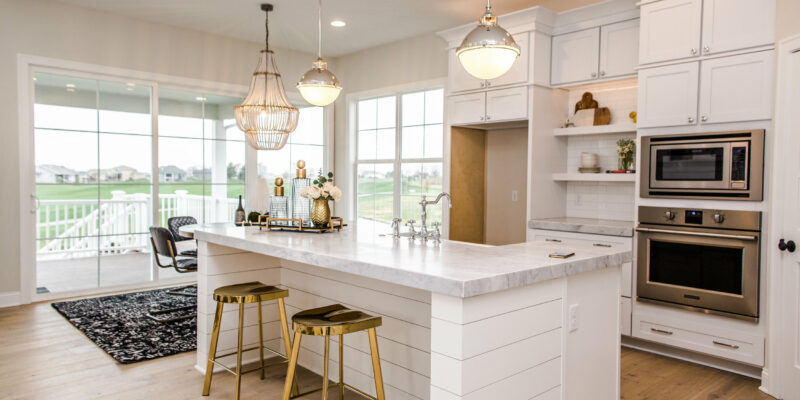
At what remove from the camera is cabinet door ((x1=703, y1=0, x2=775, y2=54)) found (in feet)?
10.4

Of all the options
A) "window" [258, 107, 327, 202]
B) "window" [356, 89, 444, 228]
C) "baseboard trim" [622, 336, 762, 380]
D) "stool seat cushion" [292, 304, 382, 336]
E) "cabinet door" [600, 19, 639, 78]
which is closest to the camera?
"stool seat cushion" [292, 304, 382, 336]

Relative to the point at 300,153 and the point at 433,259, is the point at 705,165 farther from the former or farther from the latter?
the point at 300,153

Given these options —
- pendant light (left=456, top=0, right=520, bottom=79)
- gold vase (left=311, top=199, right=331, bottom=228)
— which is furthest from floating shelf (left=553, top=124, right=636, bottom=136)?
gold vase (left=311, top=199, right=331, bottom=228)

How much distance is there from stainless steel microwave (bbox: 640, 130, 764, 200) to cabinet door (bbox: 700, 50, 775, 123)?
0.12 metres

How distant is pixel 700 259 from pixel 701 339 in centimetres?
53

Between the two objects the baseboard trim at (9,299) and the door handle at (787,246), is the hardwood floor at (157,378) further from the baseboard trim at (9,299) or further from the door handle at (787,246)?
the baseboard trim at (9,299)

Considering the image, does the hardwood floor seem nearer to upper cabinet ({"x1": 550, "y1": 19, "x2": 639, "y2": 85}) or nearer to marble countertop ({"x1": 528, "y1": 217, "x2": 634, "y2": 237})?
marble countertop ({"x1": 528, "y1": 217, "x2": 634, "y2": 237})

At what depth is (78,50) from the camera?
5082mm

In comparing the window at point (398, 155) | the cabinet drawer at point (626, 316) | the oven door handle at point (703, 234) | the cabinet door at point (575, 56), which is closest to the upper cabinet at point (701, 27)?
the cabinet door at point (575, 56)

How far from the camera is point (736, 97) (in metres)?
3.31

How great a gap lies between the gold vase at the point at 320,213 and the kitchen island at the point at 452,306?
152 millimetres

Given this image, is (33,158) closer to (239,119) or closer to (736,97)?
(239,119)

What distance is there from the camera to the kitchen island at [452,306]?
6.00 ft

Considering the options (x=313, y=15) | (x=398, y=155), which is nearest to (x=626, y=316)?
(x=398, y=155)
